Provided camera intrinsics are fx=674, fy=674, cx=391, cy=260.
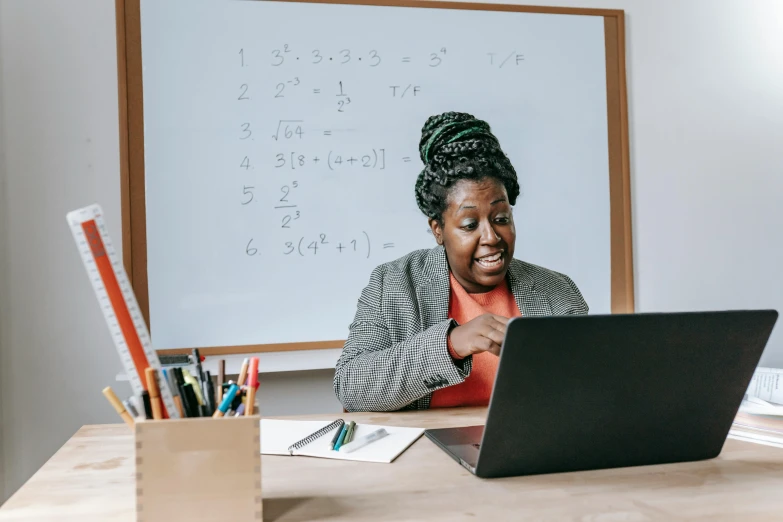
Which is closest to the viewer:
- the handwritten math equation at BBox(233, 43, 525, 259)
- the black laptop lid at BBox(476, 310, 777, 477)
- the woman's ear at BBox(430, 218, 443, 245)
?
the black laptop lid at BBox(476, 310, 777, 477)

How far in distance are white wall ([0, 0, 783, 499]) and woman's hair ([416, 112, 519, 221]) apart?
91 cm

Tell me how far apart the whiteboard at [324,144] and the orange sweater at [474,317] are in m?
0.64

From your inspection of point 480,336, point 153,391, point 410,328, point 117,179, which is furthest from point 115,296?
point 117,179

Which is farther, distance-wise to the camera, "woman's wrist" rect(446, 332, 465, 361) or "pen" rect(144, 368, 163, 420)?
"woman's wrist" rect(446, 332, 465, 361)

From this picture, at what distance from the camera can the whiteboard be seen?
2113 mm

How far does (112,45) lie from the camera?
81.9 inches

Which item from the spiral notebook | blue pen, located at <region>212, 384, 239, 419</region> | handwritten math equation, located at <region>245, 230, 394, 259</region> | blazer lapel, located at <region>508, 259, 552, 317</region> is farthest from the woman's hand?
handwritten math equation, located at <region>245, 230, 394, 259</region>

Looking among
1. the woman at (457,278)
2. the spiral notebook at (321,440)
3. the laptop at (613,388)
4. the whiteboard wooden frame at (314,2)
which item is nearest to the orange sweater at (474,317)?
the woman at (457,278)

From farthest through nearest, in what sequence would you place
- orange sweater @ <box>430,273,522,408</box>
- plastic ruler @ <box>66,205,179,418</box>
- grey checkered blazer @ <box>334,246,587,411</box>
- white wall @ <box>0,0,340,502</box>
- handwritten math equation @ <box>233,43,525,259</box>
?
handwritten math equation @ <box>233,43,525,259</box>
white wall @ <box>0,0,340,502</box>
orange sweater @ <box>430,273,522,408</box>
grey checkered blazer @ <box>334,246,587,411</box>
plastic ruler @ <box>66,205,179,418</box>

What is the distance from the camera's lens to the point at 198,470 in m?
0.67

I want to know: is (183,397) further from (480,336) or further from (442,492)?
(480,336)

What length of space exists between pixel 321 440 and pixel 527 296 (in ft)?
2.52

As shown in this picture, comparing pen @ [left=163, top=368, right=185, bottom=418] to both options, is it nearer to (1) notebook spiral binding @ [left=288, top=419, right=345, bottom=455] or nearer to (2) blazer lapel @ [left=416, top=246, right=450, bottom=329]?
(1) notebook spiral binding @ [left=288, top=419, right=345, bottom=455]

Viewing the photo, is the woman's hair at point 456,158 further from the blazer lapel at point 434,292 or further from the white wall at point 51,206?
the white wall at point 51,206
